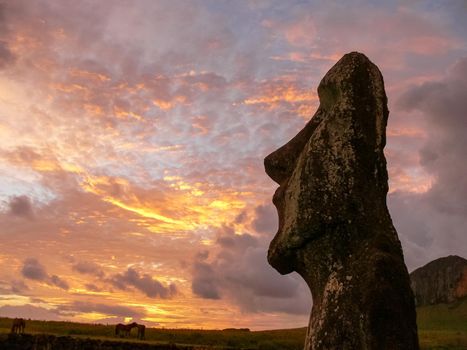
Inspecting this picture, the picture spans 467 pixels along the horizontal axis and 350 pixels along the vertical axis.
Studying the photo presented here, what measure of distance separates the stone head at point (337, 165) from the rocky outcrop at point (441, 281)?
102 metres

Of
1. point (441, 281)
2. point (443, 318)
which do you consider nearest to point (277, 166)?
point (443, 318)

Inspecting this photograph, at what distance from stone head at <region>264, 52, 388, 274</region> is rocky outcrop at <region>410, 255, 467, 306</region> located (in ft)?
334

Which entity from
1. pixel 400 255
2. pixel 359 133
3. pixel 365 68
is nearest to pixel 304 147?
pixel 359 133

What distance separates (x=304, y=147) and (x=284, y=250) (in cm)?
166

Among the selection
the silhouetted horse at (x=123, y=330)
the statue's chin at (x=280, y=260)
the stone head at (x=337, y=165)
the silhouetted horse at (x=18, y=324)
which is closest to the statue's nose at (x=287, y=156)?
the stone head at (x=337, y=165)

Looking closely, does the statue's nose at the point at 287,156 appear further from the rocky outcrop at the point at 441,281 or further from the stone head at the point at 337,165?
the rocky outcrop at the point at 441,281

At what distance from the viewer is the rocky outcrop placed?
4067 inches

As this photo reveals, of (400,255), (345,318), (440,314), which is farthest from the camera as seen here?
(440,314)

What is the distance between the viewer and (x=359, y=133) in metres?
8.23

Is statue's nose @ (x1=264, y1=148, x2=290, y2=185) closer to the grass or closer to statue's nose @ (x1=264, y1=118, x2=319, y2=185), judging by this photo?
statue's nose @ (x1=264, y1=118, x2=319, y2=185)

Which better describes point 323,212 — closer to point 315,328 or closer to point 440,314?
point 315,328

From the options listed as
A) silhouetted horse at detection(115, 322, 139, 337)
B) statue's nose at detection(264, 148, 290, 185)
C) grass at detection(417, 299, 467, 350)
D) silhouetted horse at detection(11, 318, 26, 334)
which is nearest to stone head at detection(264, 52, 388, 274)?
statue's nose at detection(264, 148, 290, 185)

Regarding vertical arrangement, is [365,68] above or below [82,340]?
above

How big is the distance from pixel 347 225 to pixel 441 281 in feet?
358
